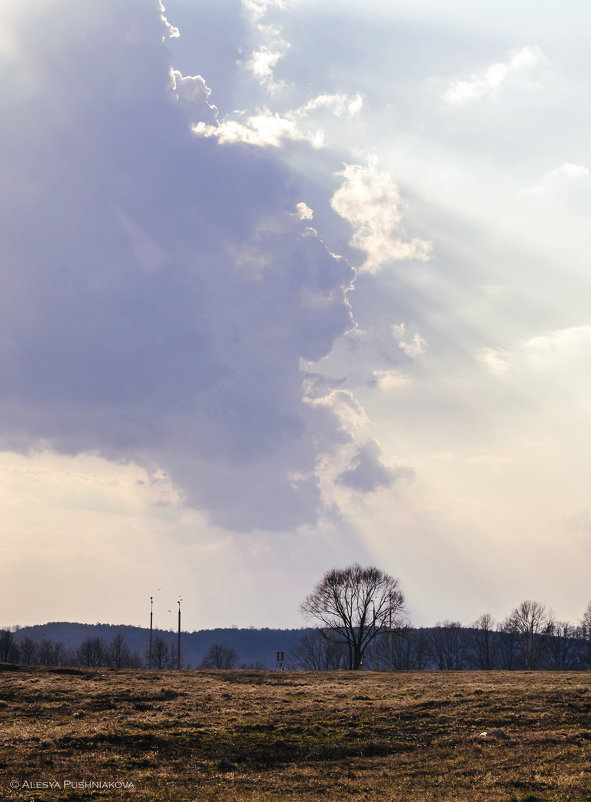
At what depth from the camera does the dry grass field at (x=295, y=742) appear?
23.7 meters

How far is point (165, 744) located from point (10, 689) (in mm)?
21784

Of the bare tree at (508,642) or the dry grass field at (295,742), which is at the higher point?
the dry grass field at (295,742)

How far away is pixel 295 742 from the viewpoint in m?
32.8

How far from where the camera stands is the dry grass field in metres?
23.7

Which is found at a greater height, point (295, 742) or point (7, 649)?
point (295, 742)

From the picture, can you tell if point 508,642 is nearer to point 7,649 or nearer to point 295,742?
point 7,649

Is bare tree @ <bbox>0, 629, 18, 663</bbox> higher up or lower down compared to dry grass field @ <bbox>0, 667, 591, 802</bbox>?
lower down

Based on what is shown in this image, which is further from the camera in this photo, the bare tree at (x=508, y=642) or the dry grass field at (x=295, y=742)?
the bare tree at (x=508, y=642)

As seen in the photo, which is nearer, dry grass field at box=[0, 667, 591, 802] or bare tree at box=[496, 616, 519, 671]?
dry grass field at box=[0, 667, 591, 802]

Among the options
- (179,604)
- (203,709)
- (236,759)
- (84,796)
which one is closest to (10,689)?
(203,709)

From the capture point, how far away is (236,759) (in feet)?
97.3

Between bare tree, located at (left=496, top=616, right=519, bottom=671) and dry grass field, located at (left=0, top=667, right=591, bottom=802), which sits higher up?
dry grass field, located at (left=0, top=667, right=591, bottom=802)

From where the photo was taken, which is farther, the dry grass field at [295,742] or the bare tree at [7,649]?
the bare tree at [7,649]

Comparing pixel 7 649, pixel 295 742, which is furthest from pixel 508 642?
pixel 295 742
